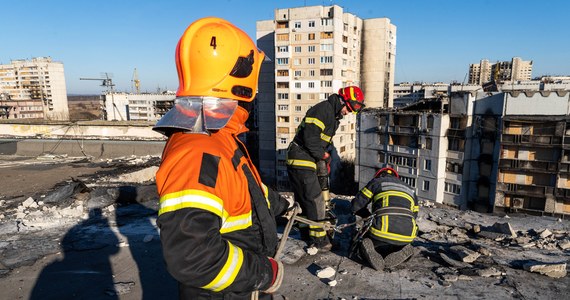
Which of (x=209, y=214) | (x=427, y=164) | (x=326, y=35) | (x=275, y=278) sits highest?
(x=326, y=35)

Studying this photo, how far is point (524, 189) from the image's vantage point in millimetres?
23797

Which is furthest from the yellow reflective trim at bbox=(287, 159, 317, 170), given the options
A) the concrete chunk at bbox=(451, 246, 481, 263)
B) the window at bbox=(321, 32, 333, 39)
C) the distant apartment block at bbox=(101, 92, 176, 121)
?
the distant apartment block at bbox=(101, 92, 176, 121)

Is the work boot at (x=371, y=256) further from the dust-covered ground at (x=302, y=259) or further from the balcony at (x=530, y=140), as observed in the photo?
the balcony at (x=530, y=140)

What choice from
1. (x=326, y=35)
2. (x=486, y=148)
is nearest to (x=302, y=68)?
(x=326, y=35)

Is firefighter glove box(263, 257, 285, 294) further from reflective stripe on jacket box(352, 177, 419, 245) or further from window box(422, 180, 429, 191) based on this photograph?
window box(422, 180, 429, 191)

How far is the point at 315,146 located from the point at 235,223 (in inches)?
126

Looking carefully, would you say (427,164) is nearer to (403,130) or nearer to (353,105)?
(403,130)

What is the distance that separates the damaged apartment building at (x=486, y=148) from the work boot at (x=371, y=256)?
23.9 m

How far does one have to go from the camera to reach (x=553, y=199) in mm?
23125

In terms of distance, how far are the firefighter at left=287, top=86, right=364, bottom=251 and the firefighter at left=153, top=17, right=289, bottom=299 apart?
9.14 feet

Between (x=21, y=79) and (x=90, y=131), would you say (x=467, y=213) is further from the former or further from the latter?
(x=21, y=79)

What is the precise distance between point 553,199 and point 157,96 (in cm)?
6988

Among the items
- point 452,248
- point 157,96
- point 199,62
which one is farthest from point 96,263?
point 157,96

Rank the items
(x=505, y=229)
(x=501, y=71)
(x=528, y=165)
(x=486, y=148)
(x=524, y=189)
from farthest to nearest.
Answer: (x=501, y=71)
(x=486, y=148)
(x=524, y=189)
(x=528, y=165)
(x=505, y=229)
